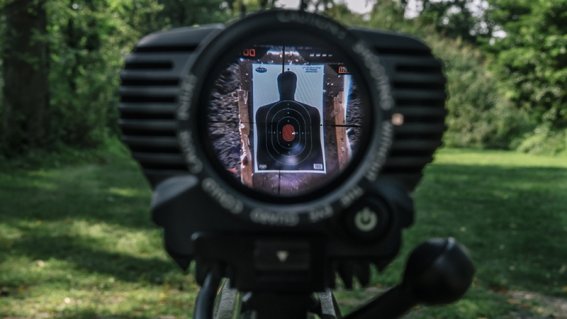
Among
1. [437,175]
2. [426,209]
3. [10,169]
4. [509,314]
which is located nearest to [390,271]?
[509,314]

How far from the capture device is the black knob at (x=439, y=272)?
3.64ft

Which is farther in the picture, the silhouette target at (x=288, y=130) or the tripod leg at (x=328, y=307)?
the tripod leg at (x=328, y=307)

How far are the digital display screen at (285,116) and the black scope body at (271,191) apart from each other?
6 centimetres

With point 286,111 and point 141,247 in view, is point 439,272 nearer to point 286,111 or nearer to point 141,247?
point 286,111

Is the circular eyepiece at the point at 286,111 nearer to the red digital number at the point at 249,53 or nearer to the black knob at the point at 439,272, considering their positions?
the red digital number at the point at 249,53

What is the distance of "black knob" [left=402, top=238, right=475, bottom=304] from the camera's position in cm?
111

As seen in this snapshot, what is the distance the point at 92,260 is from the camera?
7.26 meters

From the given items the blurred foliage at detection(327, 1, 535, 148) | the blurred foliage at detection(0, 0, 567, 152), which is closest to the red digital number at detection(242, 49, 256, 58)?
the blurred foliage at detection(0, 0, 567, 152)

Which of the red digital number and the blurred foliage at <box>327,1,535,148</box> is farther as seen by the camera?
the blurred foliage at <box>327,1,535,148</box>

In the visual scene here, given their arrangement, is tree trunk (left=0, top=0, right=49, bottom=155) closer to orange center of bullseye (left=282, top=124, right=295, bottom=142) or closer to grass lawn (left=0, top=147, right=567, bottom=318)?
grass lawn (left=0, top=147, right=567, bottom=318)

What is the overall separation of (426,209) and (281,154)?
33.7ft

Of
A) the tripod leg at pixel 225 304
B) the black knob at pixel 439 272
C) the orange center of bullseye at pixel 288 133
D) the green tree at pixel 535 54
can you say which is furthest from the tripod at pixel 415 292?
the green tree at pixel 535 54

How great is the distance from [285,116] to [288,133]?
3 centimetres

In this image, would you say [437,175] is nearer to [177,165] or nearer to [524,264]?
[524,264]
